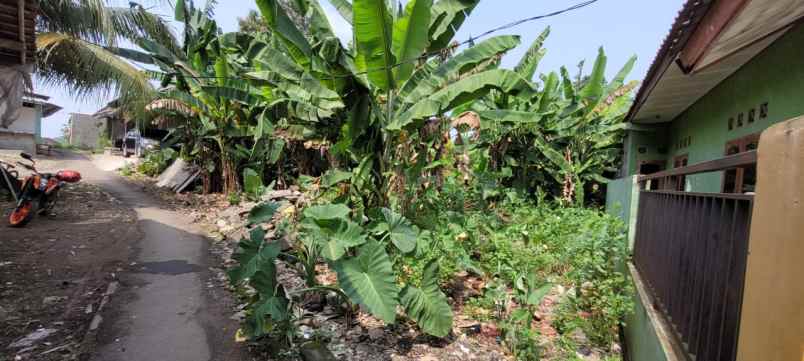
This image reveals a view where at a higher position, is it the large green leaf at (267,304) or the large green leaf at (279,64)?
the large green leaf at (279,64)

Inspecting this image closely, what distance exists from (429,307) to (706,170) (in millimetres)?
2281

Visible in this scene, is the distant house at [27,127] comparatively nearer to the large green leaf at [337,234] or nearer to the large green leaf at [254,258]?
the large green leaf at [254,258]

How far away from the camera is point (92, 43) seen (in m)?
9.91

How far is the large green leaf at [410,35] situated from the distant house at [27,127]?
14244 mm

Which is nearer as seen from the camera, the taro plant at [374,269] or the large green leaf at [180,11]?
the taro plant at [374,269]

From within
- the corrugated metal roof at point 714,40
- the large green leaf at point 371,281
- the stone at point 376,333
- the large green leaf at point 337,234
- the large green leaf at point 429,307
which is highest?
the corrugated metal roof at point 714,40

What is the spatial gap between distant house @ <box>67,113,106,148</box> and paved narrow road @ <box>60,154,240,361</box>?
32.1m

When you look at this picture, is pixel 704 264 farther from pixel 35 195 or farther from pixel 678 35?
pixel 35 195

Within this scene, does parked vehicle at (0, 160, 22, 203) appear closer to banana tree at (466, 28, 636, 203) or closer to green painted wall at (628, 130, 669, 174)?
banana tree at (466, 28, 636, 203)

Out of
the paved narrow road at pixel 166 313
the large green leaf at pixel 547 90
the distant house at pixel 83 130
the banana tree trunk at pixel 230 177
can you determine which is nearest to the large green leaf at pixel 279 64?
the paved narrow road at pixel 166 313

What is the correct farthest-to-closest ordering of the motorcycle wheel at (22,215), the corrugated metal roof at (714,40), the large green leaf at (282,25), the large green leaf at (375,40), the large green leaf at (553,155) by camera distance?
the large green leaf at (553,155) → the motorcycle wheel at (22,215) → the large green leaf at (282,25) → the large green leaf at (375,40) → the corrugated metal roof at (714,40)

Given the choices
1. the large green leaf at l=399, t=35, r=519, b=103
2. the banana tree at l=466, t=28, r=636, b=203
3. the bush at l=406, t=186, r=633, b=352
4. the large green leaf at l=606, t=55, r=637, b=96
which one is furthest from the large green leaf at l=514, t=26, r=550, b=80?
the large green leaf at l=399, t=35, r=519, b=103

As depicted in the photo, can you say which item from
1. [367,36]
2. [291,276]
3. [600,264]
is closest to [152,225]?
[291,276]

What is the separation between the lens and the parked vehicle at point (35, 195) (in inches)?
249
